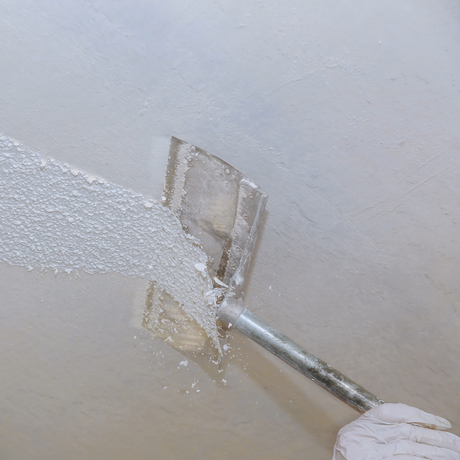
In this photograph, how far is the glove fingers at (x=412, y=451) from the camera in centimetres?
85

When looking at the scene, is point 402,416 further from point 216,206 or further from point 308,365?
point 216,206

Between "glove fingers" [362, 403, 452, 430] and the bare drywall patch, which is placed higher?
the bare drywall patch

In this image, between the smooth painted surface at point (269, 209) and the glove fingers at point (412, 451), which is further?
the smooth painted surface at point (269, 209)

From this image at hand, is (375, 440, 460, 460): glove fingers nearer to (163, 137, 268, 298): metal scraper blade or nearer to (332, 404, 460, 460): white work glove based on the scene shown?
(332, 404, 460, 460): white work glove

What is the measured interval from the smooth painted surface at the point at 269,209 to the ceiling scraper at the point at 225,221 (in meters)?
0.05

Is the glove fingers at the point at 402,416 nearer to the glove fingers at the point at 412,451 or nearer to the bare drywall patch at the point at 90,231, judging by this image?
the glove fingers at the point at 412,451

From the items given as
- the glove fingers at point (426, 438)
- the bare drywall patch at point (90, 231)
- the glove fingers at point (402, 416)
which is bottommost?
the glove fingers at point (426, 438)

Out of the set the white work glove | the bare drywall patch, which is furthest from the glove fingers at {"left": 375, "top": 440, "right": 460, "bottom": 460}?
the bare drywall patch

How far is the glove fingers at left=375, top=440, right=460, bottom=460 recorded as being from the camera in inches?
33.4

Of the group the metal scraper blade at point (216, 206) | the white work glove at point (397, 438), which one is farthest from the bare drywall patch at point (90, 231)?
the white work glove at point (397, 438)

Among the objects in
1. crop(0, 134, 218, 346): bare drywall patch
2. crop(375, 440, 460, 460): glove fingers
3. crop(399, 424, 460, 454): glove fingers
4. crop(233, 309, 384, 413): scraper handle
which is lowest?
crop(375, 440, 460, 460): glove fingers

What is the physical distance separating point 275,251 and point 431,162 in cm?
52

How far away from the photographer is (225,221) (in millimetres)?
980

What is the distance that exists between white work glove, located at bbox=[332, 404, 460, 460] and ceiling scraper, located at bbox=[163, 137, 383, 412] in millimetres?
140
